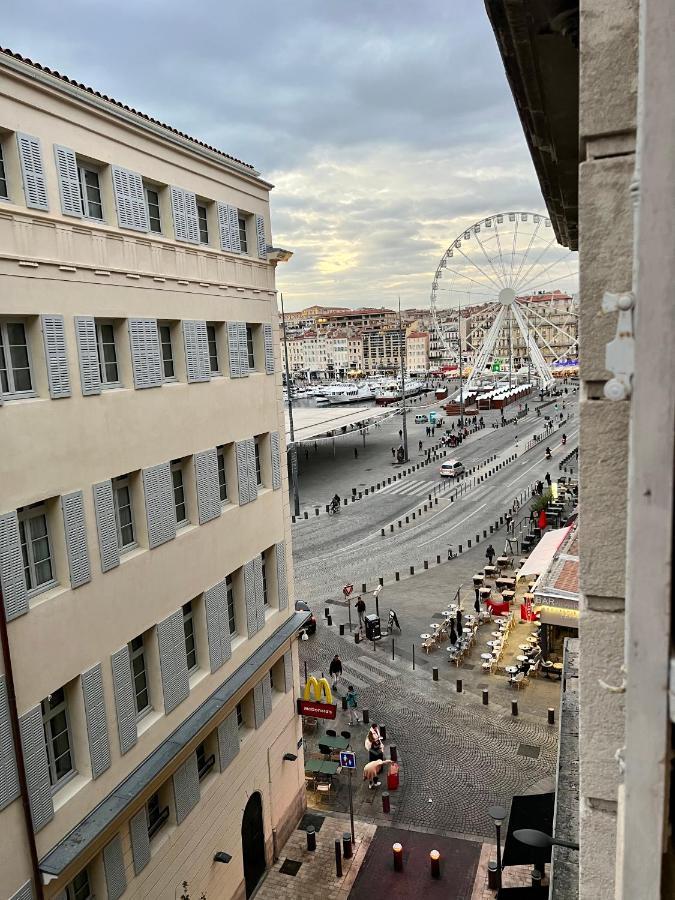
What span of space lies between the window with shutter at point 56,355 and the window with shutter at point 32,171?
4.76 ft

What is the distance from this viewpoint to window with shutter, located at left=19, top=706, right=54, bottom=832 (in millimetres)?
8367

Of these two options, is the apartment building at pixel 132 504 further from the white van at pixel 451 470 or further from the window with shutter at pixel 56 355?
the white van at pixel 451 470

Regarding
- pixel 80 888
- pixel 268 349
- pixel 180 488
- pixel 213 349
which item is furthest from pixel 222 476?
pixel 80 888

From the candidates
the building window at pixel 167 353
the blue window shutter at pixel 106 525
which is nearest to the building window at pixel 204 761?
the blue window shutter at pixel 106 525

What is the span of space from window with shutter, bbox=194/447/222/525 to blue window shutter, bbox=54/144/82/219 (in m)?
4.63

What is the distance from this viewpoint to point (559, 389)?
126 meters

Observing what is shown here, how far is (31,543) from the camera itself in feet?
29.0

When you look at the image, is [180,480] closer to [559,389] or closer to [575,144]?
[575,144]

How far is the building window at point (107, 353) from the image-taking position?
33.5ft

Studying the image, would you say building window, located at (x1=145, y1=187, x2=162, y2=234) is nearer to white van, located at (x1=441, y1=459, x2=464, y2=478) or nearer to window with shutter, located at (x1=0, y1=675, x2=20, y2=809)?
window with shutter, located at (x1=0, y1=675, x2=20, y2=809)

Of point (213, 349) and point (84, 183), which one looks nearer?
point (84, 183)

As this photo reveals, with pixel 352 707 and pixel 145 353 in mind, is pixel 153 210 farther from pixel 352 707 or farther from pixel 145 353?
pixel 352 707

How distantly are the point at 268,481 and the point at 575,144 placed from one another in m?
9.63

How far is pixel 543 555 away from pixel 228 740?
16.2 meters
